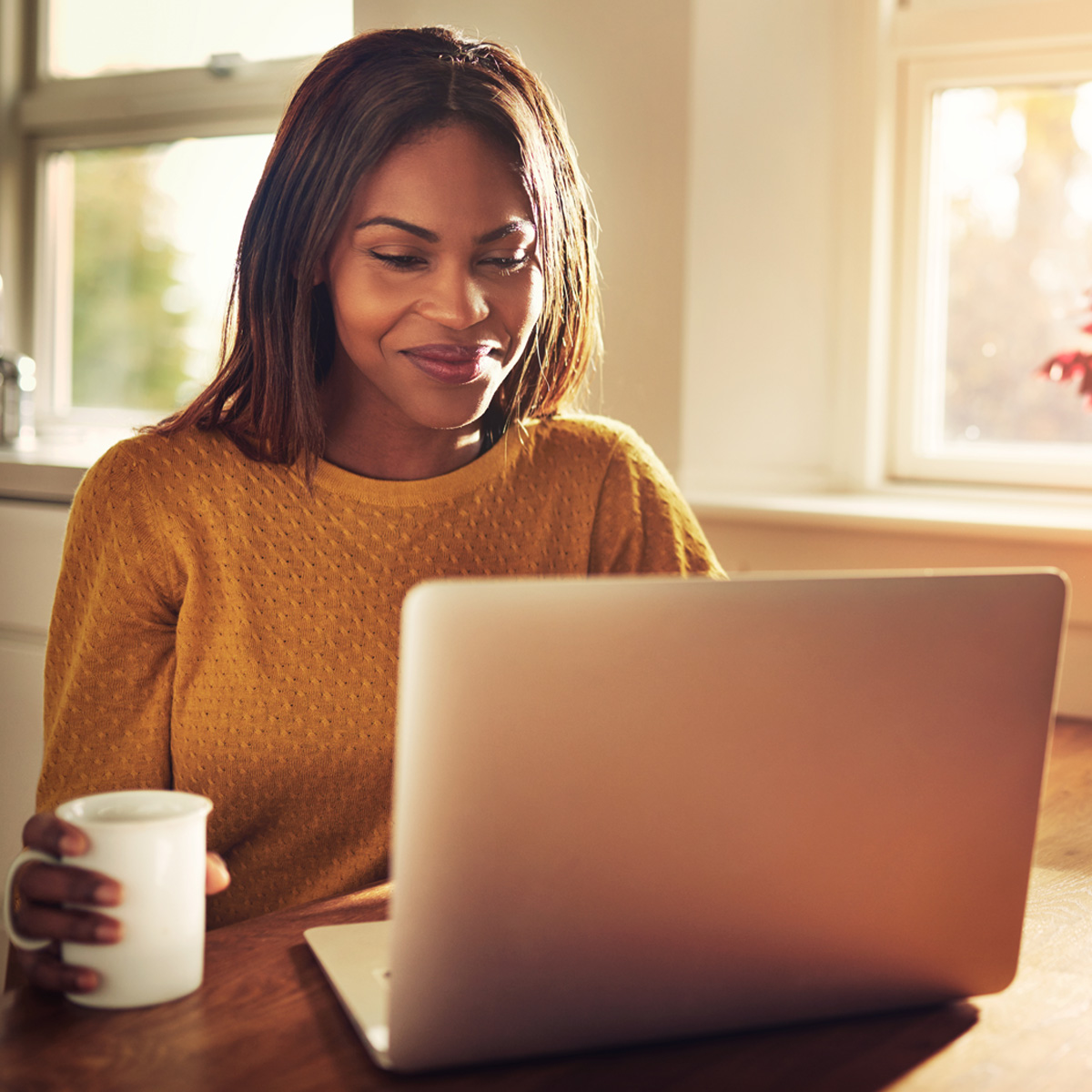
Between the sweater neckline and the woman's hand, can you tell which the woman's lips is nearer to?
the sweater neckline

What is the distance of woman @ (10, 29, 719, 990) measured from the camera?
1014mm

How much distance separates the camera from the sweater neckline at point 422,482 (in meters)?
1.11

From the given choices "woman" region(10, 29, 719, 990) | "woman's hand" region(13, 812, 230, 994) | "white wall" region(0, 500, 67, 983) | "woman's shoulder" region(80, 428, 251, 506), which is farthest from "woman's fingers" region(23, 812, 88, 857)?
"white wall" region(0, 500, 67, 983)

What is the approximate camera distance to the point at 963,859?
2.10ft

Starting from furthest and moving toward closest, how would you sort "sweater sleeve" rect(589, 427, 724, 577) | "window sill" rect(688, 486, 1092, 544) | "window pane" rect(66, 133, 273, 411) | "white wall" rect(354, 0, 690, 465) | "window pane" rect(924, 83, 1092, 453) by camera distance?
"window pane" rect(66, 133, 273, 411) < "window pane" rect(924, 83, 1092, 453) < "white wall" rect(354, 0, 690, 465) < "window sill" rect(688, 486, 1092, 544) < "sweater sleeve" rect(589, 427, 724, 577)

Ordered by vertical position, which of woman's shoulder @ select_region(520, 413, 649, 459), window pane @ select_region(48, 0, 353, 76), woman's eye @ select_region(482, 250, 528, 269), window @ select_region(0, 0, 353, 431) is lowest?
woman's shoulder @ select_region(520, 413, 649, 459)

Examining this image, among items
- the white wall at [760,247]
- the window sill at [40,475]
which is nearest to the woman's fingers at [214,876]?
the window sill at [40,475]

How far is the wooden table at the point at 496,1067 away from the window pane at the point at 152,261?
1851 millimetres

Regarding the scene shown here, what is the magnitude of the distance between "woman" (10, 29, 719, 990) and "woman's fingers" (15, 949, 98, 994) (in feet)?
1.08

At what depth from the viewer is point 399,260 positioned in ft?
3.32

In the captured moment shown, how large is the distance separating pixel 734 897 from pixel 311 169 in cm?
69

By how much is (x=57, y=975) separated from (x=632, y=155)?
134cm

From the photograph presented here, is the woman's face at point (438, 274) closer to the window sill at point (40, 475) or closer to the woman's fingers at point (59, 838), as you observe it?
the woman's fingers at point (59, 838)

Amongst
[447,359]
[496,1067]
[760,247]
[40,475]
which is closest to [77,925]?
[496,1067]
